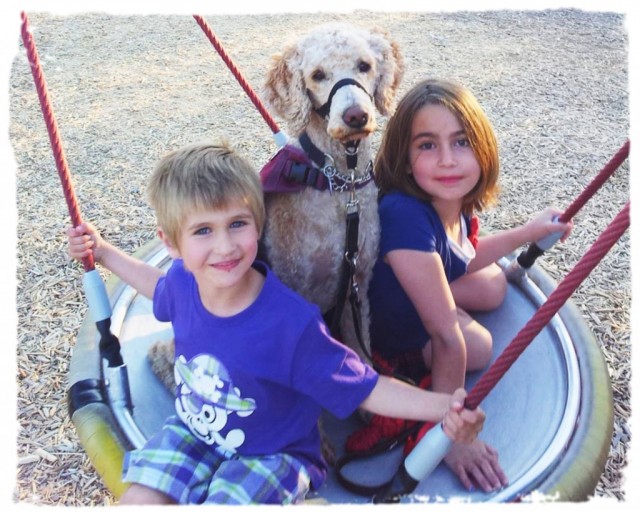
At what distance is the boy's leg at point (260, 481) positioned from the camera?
1252 millimetres

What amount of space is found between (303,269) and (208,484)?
22.5 inches

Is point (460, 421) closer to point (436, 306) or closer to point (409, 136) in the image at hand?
point (436, 306)

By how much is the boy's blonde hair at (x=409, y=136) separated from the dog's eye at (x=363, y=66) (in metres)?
0.13

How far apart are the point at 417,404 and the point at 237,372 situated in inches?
15.0

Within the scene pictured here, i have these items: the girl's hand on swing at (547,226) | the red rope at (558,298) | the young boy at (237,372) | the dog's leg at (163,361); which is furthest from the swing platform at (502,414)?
the red rope at (558,298)

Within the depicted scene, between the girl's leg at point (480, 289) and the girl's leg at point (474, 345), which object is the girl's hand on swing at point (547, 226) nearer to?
the girl's leg at point (480, 289)

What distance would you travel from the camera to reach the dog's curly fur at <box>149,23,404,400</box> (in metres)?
1.50

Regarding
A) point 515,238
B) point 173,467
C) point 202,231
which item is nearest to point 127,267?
point 202,231

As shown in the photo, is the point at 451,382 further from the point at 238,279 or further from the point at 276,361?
the point at 238,279

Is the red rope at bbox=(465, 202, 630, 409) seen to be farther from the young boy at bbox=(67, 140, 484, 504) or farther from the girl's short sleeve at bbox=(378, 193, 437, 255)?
the girl's short sleeve at bbox=(378, 193, 437, 255)

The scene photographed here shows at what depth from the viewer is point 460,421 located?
110 centimetres

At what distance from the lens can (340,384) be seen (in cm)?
121

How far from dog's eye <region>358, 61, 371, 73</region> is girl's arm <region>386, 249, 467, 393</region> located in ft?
1.52

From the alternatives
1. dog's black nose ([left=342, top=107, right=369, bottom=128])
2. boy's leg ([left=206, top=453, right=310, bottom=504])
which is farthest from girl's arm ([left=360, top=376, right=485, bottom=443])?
dog's black nose ([left=342, top=107, right=369, bottom=128])
